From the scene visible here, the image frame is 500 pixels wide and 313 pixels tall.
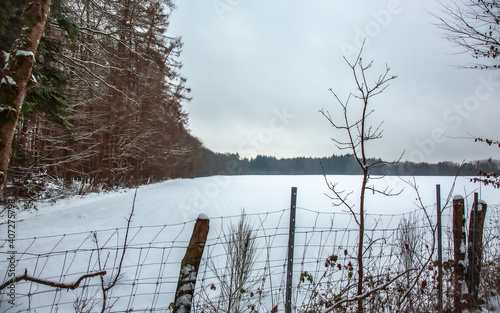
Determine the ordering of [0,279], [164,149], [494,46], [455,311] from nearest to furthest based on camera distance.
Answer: [455,311] < [0,279] < [494,46] < [164,149]

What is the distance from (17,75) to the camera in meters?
2.55

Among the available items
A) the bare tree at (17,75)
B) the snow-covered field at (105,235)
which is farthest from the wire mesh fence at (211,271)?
the bare tree at (17,75)

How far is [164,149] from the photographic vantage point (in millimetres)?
20016

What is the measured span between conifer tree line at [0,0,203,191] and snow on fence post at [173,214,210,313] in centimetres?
320

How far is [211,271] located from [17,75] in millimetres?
3897

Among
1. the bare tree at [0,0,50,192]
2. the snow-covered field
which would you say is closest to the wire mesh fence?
the snow-covered field

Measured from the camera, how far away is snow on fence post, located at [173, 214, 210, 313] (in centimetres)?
207

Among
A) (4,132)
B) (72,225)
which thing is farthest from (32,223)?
(4,132)

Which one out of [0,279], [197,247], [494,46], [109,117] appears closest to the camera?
[197,247]

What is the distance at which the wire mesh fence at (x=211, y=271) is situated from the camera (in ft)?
8.27

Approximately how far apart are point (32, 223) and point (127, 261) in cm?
395

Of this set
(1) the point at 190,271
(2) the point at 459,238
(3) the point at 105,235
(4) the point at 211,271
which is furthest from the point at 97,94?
(2) the point at 459,238

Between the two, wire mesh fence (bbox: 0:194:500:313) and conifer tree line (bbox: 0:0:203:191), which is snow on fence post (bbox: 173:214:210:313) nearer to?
wire mesh fence (bbox: 0:194:500:313)

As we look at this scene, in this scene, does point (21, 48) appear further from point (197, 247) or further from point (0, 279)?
point (0, 279)
